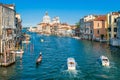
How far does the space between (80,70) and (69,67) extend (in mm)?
1760

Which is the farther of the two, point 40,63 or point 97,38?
point 97,38

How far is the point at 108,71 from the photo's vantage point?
43.4 meters

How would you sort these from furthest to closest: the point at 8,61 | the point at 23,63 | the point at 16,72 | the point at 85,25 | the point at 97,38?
the point at 85,25 → the point at 97,38 → the point at 23,63 → the point at 8,61 → the point at 16,72

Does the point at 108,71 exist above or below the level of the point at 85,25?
below

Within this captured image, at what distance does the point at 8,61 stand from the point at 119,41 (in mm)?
44085

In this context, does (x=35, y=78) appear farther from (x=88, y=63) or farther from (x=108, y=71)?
(x=88, y=63)

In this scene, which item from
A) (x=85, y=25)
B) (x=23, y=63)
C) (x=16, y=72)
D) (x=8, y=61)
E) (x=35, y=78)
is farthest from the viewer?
(x=85, y=25)

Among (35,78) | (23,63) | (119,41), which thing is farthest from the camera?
(119,41)

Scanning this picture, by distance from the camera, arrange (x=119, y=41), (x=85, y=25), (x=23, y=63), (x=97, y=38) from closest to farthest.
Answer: (x=23, y=63) → (x=119, y=41) → (x=97, y=38) → (x=85, y=25)

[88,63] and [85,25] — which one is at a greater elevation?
[85,25]

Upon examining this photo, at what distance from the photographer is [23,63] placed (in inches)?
2007

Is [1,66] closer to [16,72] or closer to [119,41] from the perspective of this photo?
[16,72]

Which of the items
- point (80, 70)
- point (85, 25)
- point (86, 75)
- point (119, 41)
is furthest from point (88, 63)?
point (85, 25)

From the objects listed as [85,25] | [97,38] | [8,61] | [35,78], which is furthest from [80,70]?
[85,25]
